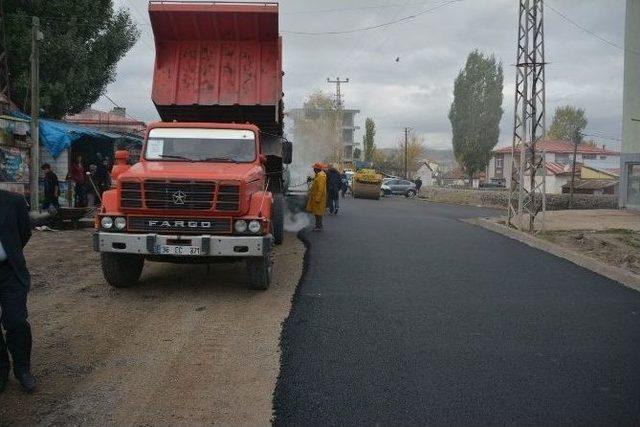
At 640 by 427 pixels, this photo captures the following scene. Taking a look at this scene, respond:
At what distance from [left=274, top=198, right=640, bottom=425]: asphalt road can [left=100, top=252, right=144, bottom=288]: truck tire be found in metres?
2.19

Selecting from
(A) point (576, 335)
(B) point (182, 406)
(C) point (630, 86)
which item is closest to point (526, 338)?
(A) point (576, 335)

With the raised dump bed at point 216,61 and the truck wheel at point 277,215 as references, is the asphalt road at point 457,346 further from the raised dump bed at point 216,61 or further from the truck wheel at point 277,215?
the raised dump bed at point 216,61

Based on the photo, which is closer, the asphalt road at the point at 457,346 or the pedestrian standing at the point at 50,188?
the asphalt road at the point at 457,346

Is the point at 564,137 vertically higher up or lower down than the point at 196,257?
higher up

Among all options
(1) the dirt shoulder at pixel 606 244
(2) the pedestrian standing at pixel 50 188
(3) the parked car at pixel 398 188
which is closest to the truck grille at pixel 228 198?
(1) the dirt shoulder at pixel 606 244

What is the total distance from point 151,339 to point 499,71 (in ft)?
177

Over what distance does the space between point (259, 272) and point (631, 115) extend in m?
21.4

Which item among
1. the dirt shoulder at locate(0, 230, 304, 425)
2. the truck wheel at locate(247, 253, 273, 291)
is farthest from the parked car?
the truck wheel at locate(247, 253, 273, 291)

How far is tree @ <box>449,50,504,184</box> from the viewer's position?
5438 cm

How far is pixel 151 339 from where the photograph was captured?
5.59m

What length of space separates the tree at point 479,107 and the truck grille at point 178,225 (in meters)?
50.3

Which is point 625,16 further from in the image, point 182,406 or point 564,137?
point 564,137

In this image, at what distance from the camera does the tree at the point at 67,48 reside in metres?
18.8

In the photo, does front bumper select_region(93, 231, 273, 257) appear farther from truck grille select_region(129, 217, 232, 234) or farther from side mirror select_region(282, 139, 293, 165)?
side mirror select_region(282, 139, 293, 165)
